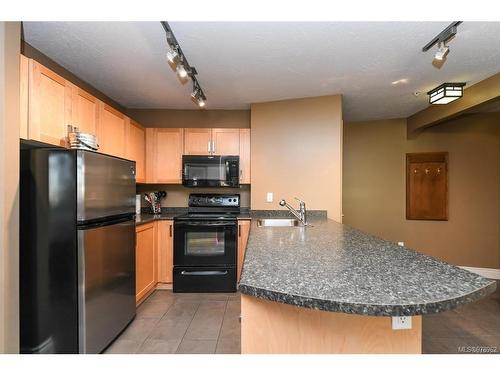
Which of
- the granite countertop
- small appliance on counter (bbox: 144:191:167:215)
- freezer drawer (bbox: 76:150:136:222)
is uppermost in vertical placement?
freezer drawer (bbox: 76:150:136:222)

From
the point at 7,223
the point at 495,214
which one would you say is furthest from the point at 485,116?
the point at 7,223

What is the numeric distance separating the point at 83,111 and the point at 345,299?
95.5 inches

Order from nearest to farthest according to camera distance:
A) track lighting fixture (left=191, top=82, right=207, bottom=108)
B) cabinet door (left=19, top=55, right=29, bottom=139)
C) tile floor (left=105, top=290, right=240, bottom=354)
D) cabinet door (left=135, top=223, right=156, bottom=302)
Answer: cabinet door (left=19, top=55, right=29, bottom=139)
tile floor (left=105, top=290, right=240, bottom=354)
track lighting fixture (left=191, top=82, right=207, bottom=108)
cabinet door (left=135, top=223, right=156, bottom=302)

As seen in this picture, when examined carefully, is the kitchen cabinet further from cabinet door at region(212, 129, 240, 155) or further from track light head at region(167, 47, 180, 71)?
track light head at region(167, 47, 180, 71)

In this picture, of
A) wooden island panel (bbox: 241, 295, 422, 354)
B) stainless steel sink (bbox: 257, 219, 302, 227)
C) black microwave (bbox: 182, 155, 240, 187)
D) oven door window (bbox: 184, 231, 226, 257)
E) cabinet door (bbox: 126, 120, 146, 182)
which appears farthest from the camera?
black microwave (bbox: 182, 155, 240, 187)

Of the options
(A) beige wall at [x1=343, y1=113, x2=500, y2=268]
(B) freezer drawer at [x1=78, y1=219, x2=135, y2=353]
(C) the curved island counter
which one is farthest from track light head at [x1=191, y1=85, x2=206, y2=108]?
(A) beige wall at [x1=343, y1=113, x2=500, y2=268]

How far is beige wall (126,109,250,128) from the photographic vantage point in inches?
146

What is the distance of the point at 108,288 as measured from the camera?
6.45ft

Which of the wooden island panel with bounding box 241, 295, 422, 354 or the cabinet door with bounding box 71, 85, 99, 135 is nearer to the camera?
the wooden island panel with bounding box 241, 295, 422, 354

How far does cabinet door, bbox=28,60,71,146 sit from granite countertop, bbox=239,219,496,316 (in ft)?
5.34

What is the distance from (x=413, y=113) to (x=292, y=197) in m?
2.27

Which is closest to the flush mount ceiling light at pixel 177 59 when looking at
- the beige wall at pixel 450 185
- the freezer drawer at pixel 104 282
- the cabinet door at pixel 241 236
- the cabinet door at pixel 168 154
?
the cabinet door at pixel 168 154

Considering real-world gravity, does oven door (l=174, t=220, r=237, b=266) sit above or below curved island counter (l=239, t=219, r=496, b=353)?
below

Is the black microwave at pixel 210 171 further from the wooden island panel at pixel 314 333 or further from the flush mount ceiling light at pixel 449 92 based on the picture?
the wooden island panel at pixel 314 333
